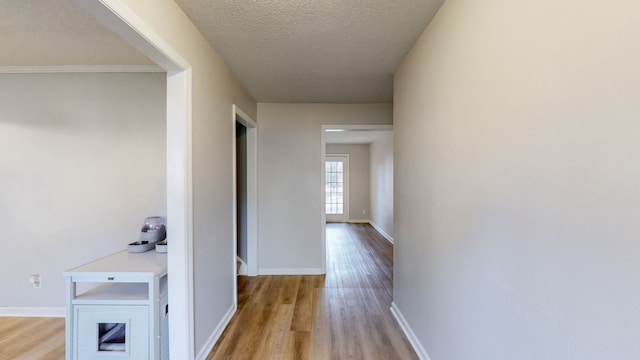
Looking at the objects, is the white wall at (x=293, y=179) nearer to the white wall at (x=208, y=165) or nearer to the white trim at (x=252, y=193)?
the white trim at (x=252, y=193)

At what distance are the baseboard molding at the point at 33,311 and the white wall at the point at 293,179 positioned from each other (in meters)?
2.12

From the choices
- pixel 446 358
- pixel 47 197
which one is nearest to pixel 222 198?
pixel 47 197

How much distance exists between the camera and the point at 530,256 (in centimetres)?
94

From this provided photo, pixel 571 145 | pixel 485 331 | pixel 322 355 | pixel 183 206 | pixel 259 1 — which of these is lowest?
pixel 322 355

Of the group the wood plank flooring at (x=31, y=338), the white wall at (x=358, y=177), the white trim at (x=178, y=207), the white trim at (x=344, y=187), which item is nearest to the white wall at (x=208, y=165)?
the white trim at (x=178, y=207)

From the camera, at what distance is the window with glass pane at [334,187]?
324 inches

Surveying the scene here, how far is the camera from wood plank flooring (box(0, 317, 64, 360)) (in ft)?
6.72

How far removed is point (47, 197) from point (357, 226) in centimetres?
629

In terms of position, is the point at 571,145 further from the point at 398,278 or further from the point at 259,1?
the point at 398,278

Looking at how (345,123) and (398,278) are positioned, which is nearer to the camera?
(398,278)

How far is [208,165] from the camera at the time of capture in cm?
210

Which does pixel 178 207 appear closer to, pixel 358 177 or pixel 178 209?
pixel 178 209

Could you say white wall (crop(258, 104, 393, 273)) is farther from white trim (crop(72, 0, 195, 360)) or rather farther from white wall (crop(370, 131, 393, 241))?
white wall (crop(370, 131, 393, 241))

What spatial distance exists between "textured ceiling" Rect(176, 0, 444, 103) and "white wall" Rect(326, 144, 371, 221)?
17.0 ft
